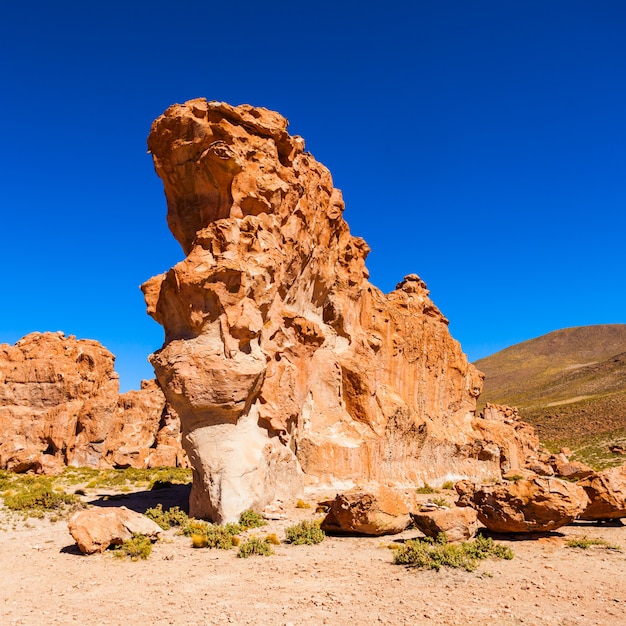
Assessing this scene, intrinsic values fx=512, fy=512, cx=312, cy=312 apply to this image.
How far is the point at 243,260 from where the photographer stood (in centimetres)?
1669

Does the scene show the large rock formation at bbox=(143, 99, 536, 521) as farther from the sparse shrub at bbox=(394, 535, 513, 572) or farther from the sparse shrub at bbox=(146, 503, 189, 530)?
the sparse shrub at bbox=(394, 535, 513, 572)

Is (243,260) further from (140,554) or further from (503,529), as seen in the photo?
(503,529)

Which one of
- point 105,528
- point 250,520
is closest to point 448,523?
point 250,520

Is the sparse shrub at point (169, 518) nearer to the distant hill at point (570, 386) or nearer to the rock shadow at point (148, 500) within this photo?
the rock shadow at point (148, 500)

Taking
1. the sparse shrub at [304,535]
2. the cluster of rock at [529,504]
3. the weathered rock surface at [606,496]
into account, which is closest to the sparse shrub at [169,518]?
the sparse shrub at [304,535]

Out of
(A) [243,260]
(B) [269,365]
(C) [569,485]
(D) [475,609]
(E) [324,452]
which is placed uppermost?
(A) [243,260]

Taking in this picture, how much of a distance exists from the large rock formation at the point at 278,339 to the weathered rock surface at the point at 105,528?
8.29ft

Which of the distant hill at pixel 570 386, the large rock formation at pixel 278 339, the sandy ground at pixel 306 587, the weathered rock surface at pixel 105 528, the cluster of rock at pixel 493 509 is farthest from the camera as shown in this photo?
the distant hill at pixel 570 386

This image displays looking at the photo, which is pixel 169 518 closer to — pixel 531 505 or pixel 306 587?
pixel 306 587

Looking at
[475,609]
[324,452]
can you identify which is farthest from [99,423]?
[475,609]

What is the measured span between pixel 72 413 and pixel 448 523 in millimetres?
35053

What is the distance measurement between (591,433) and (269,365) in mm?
50042

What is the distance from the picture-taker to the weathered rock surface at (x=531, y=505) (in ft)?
39.4

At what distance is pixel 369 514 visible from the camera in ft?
42.1
